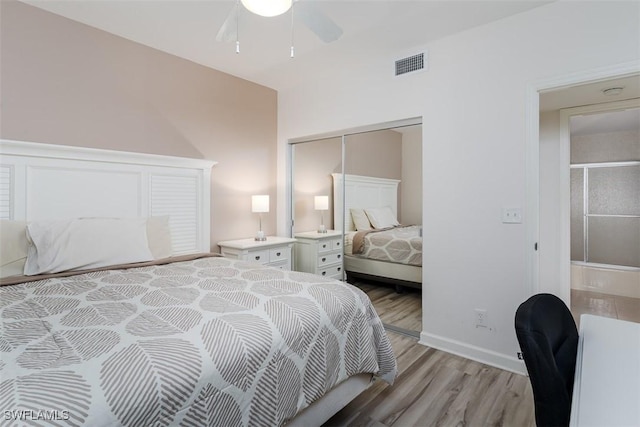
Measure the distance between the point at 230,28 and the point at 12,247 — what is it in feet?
6.18

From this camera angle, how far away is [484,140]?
2408 millimetres

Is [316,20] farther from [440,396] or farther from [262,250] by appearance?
[440,396]

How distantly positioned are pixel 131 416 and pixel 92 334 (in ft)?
1.37

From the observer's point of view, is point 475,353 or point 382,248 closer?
point 475,353

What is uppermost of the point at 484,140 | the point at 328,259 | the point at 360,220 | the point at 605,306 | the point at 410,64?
the point at 410,64

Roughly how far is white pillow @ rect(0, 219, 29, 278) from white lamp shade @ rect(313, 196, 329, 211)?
8.19 feet

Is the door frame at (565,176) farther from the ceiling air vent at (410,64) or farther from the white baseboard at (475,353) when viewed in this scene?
the ceiling air vent at (410,64)

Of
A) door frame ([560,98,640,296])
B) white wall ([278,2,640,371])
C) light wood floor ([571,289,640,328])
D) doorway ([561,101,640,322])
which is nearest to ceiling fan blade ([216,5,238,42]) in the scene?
white wall ([278,2,640,371])

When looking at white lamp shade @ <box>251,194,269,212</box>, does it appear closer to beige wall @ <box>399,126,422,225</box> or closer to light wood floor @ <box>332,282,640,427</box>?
beige wall @ <box>399,126,422,225</box>

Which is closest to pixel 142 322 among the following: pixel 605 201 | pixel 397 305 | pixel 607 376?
pixel 607 376

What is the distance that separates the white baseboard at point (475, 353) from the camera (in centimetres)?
226

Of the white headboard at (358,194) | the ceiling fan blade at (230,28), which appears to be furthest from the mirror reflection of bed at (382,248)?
the ceiling fan blade at (230,28)

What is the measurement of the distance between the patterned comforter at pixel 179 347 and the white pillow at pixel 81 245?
0.52 ft

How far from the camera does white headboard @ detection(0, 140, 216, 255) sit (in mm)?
2174
